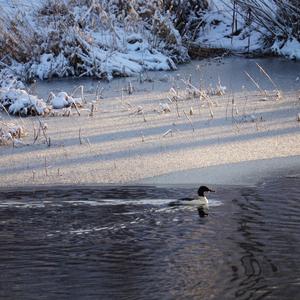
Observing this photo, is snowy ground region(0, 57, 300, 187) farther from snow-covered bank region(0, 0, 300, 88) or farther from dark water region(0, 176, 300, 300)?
snow-covered bank region(0, 0, 300, 88)

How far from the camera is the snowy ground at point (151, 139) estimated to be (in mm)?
8039

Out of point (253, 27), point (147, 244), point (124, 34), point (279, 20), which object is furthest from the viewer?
point (253, 27)

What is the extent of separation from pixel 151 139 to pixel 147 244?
366cm

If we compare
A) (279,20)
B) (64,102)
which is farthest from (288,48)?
(64,102)

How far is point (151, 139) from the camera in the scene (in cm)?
926

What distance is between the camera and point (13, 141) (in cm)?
930

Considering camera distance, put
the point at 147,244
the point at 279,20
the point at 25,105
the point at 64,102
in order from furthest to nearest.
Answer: the point at 279,20, the point at 64,102, the point at 25,105, the point at 147,244

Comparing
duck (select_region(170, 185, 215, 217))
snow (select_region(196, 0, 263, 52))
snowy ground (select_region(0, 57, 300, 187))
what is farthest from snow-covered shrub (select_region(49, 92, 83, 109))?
snow (select_region(196, 0, 263, 52))

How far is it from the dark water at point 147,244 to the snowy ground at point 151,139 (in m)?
0.77

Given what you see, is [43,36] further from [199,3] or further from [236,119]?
[236,119]

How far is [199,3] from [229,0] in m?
0.84

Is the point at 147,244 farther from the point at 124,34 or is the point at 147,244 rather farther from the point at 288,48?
the point at 288,48

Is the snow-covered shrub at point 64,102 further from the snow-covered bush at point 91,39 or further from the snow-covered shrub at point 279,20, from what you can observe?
the snow-covered shrub at point 279,20

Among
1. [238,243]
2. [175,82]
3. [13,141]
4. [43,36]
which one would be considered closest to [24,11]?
[43,36]
